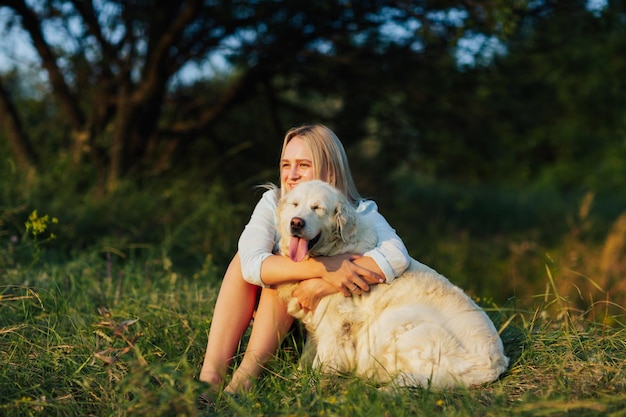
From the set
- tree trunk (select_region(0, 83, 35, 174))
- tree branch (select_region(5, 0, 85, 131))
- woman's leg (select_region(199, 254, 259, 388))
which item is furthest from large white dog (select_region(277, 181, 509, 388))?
tree branch (select_region(5, 0, 85, 131))

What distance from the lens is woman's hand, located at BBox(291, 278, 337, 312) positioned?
3.54 metres

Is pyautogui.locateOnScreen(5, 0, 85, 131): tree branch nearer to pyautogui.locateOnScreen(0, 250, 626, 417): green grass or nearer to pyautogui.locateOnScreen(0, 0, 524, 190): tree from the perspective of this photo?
pyautogui.locateOnScreen(0, 0, 524, 190): tree

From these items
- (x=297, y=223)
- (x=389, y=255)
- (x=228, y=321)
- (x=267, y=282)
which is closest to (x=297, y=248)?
(x=297, y=223)

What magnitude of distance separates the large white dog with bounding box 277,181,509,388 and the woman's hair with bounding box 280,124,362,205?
0.38 meters

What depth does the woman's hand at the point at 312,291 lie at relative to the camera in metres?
3.54

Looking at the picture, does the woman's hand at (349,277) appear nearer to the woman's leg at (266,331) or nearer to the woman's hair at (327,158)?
the woman's leg at (266,331)

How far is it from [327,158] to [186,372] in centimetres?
171

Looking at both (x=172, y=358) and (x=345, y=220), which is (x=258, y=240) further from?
(x=172, y=358)

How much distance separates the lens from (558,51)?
9.15 meters

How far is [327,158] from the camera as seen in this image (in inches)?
156

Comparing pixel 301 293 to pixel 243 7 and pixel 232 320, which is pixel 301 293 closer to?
pixel 232 320

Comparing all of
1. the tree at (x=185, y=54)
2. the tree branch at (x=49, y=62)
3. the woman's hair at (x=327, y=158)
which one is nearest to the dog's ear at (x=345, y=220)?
the woman's hair at (x=327, y=158)

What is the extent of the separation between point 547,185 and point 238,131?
10.9 metres

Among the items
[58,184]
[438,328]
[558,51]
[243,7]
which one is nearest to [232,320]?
[438,328]
